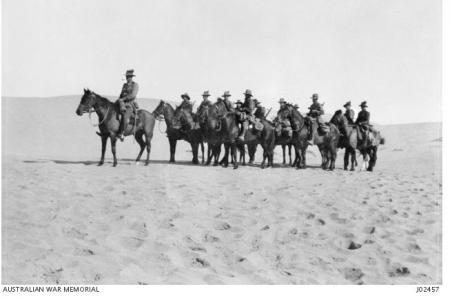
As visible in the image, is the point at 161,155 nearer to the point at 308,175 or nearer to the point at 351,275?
the point at 308,175

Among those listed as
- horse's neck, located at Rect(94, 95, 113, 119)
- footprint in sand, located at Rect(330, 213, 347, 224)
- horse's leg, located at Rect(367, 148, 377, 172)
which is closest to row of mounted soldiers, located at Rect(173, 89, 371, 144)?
horse's leg, located at Rect(367, 148, 377, 172)

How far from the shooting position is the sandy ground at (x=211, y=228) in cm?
720

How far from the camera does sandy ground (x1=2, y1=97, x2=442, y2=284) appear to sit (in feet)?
23.6

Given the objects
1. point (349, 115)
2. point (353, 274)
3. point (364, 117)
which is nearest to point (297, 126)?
point (349, 115)

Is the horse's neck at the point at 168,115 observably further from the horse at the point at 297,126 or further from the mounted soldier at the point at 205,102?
the horse at the point at 297,126

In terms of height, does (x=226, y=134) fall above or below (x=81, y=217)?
above

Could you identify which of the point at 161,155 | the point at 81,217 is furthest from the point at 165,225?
the point at 161,155

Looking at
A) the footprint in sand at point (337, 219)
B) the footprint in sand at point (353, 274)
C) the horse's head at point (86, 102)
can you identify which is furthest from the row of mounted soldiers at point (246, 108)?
the footprint in sand at point (353, 274)

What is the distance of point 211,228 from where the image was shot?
360 inches

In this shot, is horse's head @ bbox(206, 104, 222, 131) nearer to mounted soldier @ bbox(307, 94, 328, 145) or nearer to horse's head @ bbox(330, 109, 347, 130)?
mounted soldier @ bbox(307, 94, 328, 145)

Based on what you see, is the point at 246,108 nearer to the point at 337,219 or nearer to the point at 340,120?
the point at 340,120

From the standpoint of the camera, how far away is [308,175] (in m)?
16.4

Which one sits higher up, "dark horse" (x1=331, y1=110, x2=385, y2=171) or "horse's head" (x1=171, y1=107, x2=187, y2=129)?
"horse's head" (x1=171, y1=107, x2=187, y2=129)

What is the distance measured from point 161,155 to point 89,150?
17.0 feet
